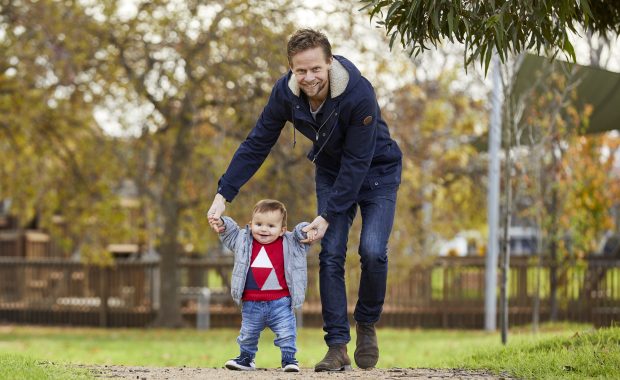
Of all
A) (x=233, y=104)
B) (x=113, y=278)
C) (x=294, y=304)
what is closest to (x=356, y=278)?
(x=233, y=104)

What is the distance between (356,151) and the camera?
21.1 feet

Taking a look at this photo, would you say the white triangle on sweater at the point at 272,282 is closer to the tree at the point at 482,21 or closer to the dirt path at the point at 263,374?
the dirt path at the point at 263,374

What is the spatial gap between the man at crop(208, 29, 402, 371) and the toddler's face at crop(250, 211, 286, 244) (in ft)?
0.69

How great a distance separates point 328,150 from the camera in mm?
6621

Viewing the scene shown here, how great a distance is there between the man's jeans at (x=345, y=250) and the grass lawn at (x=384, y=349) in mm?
1177

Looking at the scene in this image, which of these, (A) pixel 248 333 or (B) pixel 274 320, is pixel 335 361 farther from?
(A) pixel 248 333

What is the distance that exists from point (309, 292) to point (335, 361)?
43.1 ft

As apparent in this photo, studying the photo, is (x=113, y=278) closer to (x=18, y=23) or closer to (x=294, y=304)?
(x=18, y=23)

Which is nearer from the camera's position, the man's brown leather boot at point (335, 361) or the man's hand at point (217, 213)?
the man's hand at point (217, 213)

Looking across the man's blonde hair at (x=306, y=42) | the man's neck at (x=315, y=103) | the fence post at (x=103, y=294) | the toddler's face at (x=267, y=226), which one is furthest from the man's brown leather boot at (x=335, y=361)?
the fence post at (x=103, y=294)

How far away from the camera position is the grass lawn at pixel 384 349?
24.1 feet

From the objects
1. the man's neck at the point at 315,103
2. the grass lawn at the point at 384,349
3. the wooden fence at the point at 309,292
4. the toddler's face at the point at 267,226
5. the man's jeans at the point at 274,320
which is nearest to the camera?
the man's neck at the point at 315,103

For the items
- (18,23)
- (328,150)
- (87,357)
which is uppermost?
(18,23)

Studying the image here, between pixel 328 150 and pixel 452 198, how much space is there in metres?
17.9
